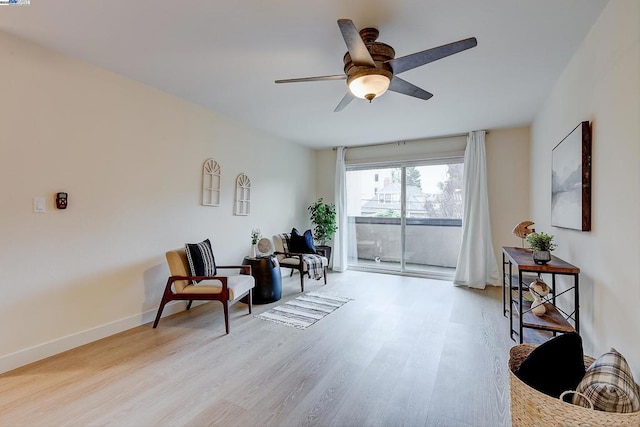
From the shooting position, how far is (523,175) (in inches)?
177

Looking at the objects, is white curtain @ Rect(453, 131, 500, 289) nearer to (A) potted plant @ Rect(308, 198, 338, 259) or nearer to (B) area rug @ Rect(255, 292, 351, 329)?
(B) area rug @ Rect(255, 292, 351, 329)

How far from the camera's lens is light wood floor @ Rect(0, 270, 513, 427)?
1.75 meters

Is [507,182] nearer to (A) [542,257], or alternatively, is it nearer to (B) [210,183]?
(A) [542,257]

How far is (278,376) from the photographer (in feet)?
7.07

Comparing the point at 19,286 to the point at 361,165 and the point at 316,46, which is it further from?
the point at 361,165

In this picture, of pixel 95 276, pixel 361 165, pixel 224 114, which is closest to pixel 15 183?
pixel 95 276

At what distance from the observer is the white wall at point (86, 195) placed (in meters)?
2.27

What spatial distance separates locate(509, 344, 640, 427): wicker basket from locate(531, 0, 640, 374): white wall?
0.56 metres

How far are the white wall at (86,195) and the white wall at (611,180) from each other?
376cm

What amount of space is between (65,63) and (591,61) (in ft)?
13.4

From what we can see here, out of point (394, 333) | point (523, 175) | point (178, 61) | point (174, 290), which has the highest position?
point (178, 61)

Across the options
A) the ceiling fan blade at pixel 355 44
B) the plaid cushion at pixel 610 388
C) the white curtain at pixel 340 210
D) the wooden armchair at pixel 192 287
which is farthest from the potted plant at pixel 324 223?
the plaid cushion at pixel 610 388

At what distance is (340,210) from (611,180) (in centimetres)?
428

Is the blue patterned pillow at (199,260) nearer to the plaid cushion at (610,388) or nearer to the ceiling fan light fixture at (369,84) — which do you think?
the ceiling fan light fixture at (369,84)
